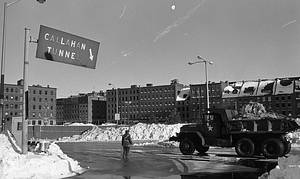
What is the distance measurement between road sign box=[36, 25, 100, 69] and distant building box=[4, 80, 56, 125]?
109964 mm

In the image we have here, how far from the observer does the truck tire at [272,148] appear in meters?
16.6

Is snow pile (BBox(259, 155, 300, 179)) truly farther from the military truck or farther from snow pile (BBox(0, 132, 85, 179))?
the military truck

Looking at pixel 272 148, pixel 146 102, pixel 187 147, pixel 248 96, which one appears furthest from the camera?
pixel 146 102

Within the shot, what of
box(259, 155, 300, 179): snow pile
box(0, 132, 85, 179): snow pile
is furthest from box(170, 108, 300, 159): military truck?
box(0, 132, 85, 179): snow pile

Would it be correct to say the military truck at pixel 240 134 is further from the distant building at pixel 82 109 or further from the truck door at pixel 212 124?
the distant building at pixel 82 109

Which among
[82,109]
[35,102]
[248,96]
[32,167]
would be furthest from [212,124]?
[82,109]

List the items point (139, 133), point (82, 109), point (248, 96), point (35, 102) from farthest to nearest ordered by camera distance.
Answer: point (82, 109)
point (35, 102)
point (248, 96)
point (139, 133)

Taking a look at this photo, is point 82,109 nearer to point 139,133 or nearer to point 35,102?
point 35,102

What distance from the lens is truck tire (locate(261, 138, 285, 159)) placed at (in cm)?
1660

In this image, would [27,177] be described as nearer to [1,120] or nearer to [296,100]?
[1,120]

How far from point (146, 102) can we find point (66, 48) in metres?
131

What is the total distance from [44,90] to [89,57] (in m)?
125

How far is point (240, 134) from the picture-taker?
58.9 ft

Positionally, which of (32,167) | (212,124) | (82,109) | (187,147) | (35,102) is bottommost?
(187,147)
